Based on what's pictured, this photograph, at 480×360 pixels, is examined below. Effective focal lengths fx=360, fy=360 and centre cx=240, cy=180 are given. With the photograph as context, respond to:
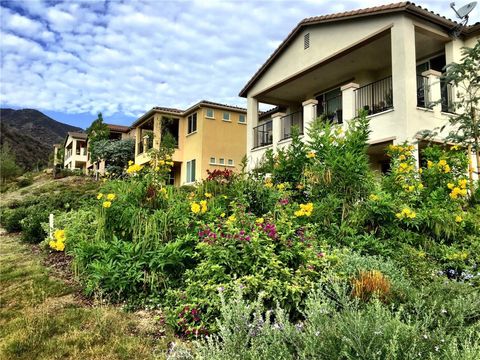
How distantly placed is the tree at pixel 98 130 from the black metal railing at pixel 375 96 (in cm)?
2913

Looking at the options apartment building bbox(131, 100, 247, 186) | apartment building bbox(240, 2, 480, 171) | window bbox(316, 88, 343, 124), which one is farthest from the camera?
apartment building bbox(131, 100, 247, 186)

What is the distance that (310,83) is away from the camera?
15164 mm

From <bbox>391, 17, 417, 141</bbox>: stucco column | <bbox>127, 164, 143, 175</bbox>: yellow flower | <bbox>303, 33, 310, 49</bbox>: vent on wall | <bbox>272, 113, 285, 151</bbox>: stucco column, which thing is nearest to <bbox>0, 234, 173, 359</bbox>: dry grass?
<bbox>127, 164, 143, 175</bbox>: yellow flower

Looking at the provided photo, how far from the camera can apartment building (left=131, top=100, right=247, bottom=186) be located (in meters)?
22.1

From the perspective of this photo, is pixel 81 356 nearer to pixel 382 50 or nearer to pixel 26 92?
pixel 382 50

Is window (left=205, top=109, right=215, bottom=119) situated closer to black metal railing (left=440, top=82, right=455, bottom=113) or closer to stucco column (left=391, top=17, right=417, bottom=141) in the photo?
stucco column (left=391, top=17, right=417, bottom=141)

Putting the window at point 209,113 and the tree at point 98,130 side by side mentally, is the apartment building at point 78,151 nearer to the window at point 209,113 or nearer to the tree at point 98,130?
the tree at point 98,130

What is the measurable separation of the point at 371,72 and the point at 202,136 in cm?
1109

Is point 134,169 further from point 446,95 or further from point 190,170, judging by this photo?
point 190,170

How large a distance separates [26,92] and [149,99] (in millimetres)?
10907

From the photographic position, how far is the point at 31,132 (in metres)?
101

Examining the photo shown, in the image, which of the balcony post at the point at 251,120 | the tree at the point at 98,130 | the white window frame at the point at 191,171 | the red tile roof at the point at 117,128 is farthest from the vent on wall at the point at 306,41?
the red tile roof at the point at 117,128

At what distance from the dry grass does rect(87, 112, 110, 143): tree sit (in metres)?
33.3

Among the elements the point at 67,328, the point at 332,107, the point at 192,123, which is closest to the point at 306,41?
the point at 332,107
